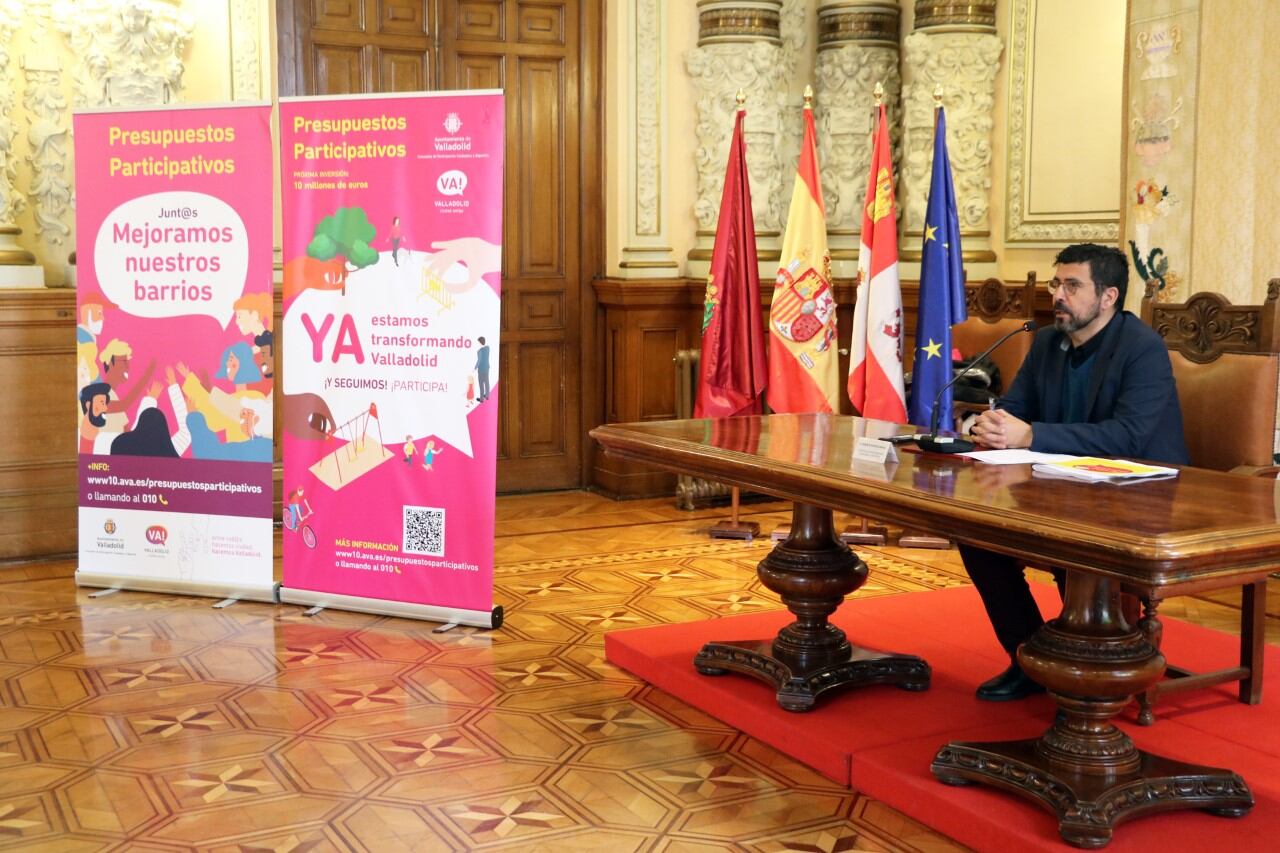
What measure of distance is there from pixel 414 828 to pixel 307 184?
256cm

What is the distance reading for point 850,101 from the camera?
7004mm

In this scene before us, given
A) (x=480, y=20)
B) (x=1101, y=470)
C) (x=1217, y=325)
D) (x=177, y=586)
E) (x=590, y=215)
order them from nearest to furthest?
(x=1101, y=470) → (x=1217, y=325) → (x=177, y=586) → (x=480, y=20) → (x=590, y=215)

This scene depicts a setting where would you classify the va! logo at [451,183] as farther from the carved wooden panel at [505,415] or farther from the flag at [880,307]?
the carved wooden panel at [505,415]

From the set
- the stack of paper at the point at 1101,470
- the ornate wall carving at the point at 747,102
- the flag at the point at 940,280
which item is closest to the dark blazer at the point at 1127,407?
the stack of paper at the point at 1101,470

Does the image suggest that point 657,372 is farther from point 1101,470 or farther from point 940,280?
point 1101,470

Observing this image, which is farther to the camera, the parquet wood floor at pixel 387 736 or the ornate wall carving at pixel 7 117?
the ornate wall carving at pixel 7 117

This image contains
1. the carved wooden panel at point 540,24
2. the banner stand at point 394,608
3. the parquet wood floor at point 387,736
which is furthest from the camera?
the carved wooden panel at point 540,24

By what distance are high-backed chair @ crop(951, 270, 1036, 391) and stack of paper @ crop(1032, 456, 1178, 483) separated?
2.91 metres

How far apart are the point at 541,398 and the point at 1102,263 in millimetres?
4135

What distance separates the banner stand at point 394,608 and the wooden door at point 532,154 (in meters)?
2.34

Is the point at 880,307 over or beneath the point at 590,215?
beneath

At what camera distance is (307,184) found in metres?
4.67

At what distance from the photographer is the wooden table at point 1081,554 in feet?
7.72

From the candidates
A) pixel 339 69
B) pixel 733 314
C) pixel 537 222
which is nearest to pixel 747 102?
pixel 537 222
